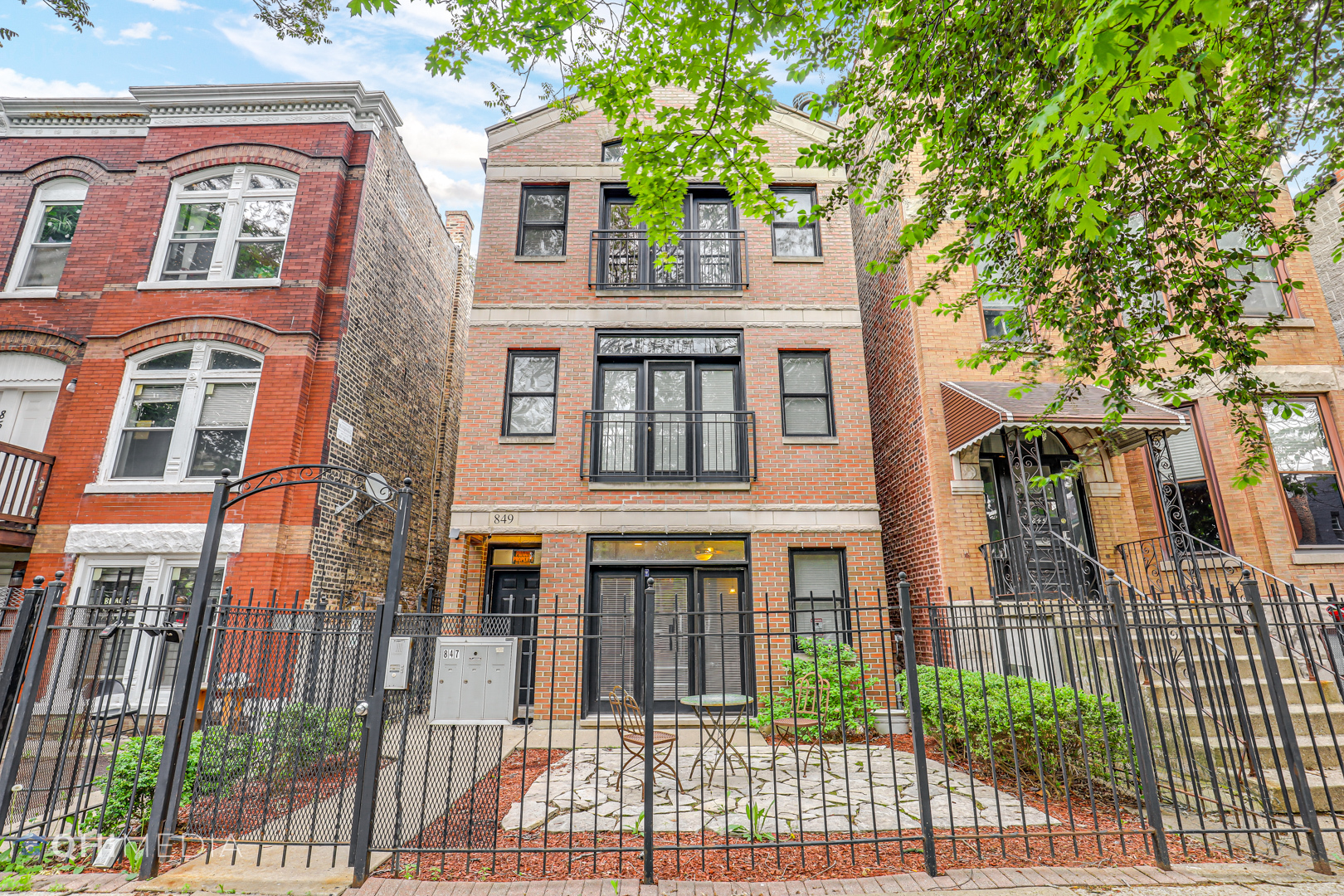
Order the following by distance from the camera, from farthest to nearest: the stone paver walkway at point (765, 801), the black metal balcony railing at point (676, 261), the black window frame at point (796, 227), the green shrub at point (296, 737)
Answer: the black window frame at point (796, 227), the black metal balcony railing at point (676, 261), the green shrub at point (296, 737), the stone paver walkway at point (765, 801)

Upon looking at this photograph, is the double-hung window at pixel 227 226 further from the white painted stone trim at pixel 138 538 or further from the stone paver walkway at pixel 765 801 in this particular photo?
the stone paver walkway at pixel 765 801

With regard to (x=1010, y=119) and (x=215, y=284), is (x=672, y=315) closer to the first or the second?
(x=1010, y=119)

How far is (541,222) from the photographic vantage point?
37.9 feet

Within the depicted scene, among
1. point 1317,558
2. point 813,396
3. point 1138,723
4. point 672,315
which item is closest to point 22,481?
point 672,315

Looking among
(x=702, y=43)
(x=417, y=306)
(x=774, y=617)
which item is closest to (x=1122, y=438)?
(x=774, y=617)

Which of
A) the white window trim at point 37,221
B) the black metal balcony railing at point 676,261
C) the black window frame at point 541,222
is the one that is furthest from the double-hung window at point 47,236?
the black metal balcony railing at point 676,261

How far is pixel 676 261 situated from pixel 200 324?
793 cm

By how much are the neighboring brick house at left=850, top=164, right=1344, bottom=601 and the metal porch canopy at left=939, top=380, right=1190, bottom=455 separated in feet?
0.13

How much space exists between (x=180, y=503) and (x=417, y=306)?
612cm

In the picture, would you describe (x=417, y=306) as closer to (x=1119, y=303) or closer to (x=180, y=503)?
(x=180, y=503)

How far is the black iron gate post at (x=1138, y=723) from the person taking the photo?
14.5 feet

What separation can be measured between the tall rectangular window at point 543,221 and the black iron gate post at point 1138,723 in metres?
9.79

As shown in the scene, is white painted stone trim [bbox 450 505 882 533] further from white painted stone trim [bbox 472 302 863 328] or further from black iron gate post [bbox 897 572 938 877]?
black iron gate post [bbox 897 572 938 877]

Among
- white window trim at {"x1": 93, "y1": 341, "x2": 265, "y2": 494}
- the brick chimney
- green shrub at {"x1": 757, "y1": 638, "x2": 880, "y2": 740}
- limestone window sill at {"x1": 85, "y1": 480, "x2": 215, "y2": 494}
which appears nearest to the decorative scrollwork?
white window trim at {"x1": 93, "y1": 341, "x2": 265, "y2": 494}
